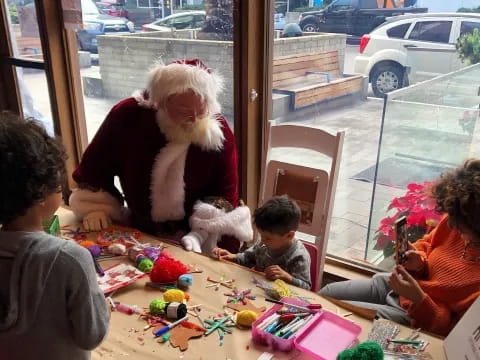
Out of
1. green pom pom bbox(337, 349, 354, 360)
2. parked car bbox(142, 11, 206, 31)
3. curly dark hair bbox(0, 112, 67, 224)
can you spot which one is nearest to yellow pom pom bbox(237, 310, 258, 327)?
green pom pom bbox(337, 349, 354, 360)

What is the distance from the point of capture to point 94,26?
2.79 metres

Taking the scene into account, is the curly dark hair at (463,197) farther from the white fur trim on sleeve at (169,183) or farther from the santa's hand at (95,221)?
the santa's hand at (95,221)

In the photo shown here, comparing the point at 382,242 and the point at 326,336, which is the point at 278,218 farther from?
the point at 382,242

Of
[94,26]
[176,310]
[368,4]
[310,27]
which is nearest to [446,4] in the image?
[368,4]

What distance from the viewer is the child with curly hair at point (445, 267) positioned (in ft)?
3.82

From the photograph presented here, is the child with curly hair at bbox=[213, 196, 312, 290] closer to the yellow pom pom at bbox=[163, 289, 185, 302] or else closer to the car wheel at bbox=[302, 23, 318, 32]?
the yellow pom pom at bbox=[163, 289, 185, 302]

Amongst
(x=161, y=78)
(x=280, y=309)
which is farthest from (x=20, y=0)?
(x=280, y=309)

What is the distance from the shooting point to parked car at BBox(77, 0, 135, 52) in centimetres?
264

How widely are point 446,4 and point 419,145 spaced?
0.55m

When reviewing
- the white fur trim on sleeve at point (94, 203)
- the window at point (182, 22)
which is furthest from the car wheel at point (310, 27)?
the white fur trim on sleeve at point (94, 203)

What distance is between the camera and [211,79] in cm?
174

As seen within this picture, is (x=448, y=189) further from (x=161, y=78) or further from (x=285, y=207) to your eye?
(x=161, y=78)

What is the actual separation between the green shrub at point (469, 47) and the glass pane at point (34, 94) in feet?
8.32

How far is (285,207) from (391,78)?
86 cm
